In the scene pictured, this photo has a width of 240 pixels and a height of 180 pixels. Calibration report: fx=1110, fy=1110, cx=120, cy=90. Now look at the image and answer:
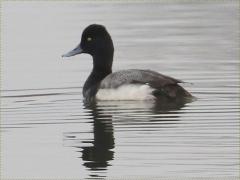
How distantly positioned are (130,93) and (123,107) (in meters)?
0.57

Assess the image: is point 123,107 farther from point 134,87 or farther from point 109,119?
point 109,119

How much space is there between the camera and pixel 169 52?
1989cm

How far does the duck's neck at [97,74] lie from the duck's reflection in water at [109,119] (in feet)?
1.38

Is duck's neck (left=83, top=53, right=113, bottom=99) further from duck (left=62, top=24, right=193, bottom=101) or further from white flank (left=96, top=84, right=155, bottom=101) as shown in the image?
white flank (left=96, top=84, right=155, bottom=101)

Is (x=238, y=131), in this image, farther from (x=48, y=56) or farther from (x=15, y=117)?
(x=48, y=56)

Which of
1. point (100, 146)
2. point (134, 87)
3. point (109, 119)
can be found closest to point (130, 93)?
point (134, 87)

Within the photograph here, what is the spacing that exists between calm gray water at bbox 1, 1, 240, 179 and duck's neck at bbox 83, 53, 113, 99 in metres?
0.23

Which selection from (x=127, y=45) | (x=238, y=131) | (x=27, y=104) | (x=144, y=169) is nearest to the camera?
(x=144, y=169)

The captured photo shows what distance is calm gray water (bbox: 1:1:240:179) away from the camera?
11102 millimetres

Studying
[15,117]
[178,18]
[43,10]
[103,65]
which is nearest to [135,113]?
[15,117]

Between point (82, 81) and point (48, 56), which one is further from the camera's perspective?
point (48, 56)

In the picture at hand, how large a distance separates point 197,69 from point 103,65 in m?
1.74

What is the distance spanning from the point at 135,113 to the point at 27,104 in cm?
174

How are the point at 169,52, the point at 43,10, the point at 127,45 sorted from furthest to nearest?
the point at 43,10
the point at 127,45
the point at 169,52
